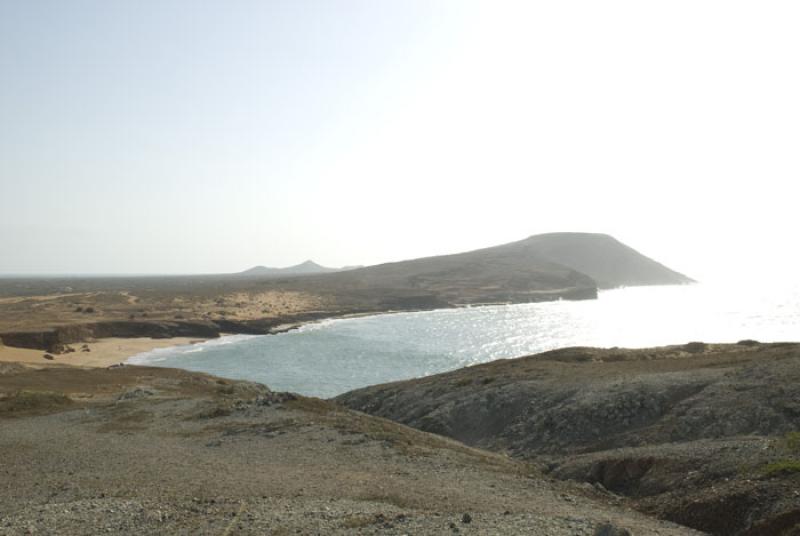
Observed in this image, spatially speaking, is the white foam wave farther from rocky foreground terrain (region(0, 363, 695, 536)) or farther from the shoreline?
rocky foreground terrain (region(0, 363, 695, 536))

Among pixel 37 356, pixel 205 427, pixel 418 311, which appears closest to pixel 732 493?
pixel 205 427

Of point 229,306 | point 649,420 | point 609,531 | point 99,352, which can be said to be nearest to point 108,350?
point 99,352

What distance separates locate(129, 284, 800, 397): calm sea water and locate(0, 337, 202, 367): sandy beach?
138 inches

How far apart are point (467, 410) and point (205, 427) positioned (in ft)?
49.0

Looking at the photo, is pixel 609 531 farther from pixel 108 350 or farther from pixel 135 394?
pixel 108 350

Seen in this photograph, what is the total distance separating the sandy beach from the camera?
6325 centimetres

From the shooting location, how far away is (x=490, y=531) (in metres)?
12.7

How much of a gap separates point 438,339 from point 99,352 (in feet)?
166

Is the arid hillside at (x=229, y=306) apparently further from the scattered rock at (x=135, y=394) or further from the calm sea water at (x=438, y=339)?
the scattered rock at (x=135, y=394)

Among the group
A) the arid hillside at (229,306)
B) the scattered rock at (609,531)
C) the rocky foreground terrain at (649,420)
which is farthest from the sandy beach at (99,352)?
the scattered rock at (609,531)

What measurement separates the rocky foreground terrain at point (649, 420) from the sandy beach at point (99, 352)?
1628 inches

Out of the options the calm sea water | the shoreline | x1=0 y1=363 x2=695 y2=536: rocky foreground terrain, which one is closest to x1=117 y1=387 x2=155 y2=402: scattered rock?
x1=0 y1=363 x2=695 y2=536: rocky foreground terrain

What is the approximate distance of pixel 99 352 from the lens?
243ft

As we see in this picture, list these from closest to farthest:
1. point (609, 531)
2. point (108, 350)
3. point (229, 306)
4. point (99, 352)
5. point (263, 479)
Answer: point (609, 531) < point (263, 479) < point (99, 352) < point (108, 350) < point (229, 306)
